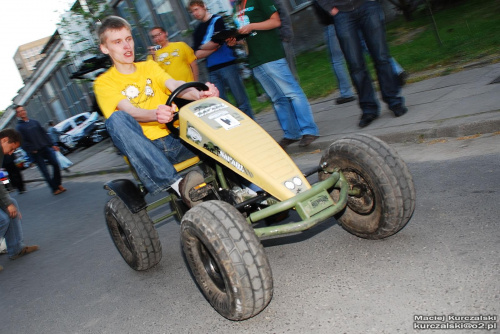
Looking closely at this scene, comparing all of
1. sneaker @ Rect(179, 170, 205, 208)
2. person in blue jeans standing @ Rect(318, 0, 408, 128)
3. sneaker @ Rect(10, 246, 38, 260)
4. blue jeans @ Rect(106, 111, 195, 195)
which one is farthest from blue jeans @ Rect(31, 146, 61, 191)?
sneaker @ Rect(179, 170, 205, 208)

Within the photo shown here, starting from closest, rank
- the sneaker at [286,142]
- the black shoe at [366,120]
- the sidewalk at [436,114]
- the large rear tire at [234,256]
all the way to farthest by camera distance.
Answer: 1. the large rear tire at [234,256]
2. the sidewalk at [436,114]
3. the black shoe at [366,120]
4. the sneaker at [286,142]

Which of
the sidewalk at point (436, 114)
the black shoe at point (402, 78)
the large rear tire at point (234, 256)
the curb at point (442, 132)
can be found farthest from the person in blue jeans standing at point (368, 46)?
the large rear tire at point (234, 256)

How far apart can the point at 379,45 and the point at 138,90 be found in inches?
131

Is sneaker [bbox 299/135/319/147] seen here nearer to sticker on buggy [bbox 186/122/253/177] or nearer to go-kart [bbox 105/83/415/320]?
go-kart [bbox 105/83/415/320]

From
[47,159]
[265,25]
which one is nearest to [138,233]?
[265,25]

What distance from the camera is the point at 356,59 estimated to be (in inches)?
247

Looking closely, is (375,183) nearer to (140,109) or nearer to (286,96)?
(140,109)

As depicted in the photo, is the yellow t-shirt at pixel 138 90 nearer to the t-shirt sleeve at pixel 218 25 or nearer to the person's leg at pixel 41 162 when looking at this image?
the t-shirt sleeve at pixel 218 25

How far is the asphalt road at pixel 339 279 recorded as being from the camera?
262 centimetres

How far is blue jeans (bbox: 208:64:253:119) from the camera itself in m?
7.25

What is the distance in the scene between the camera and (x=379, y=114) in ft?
21.2

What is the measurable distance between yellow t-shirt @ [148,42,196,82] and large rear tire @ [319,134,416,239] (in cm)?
395

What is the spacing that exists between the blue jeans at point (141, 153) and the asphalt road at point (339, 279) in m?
0.83

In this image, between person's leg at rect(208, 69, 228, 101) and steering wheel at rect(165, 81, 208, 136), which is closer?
steering wheel at rect(165, 81, 208, 136)
